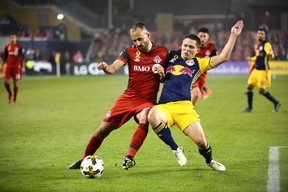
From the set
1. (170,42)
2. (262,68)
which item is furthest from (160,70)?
(170,42)

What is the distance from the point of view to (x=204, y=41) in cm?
1400

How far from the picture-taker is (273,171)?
9.09 metres

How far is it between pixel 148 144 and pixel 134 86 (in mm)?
3210

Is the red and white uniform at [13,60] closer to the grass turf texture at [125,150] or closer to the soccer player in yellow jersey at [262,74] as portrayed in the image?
the grass turf texture at [125,150]

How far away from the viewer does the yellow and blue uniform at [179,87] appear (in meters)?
9.02

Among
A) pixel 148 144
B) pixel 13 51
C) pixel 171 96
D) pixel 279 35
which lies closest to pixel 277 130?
pixel 148 144

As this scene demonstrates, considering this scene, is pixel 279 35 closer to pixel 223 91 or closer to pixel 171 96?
pixel 223 91

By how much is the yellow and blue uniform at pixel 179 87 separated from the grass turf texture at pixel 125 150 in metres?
0.88

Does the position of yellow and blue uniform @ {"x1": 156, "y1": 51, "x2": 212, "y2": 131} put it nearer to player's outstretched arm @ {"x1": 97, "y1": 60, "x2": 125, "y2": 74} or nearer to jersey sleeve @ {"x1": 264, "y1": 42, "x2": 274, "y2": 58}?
player's outstretched arm @ {"x1": 97, "y1": 60, "x2": 125, "y2": 74}

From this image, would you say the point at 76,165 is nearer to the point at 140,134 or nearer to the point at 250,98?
the point at 140,134

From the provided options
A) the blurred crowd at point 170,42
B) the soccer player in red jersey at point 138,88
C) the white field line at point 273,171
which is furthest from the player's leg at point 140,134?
the blurred crowd at point 170,42

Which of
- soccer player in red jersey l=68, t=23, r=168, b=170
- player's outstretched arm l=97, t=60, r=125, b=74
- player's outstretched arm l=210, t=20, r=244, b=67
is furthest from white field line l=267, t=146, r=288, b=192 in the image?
player's outstretched arm l=97, t=60, r=125, b=74

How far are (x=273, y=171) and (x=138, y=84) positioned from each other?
2365 mm

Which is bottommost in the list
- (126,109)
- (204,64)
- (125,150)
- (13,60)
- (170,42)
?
(170,42)
